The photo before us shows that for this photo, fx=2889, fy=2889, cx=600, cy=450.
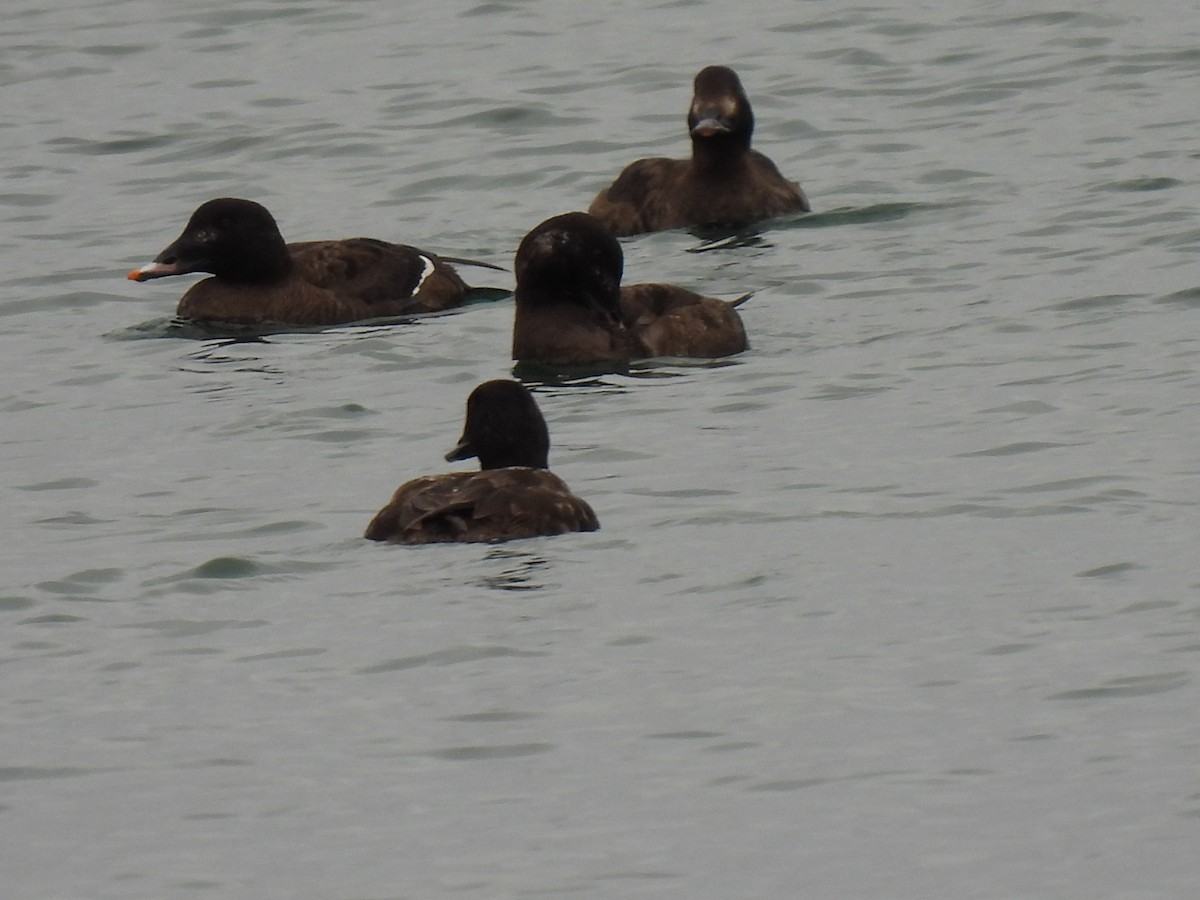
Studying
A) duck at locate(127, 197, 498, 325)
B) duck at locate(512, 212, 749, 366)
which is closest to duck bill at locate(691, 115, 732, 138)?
duck at locate(127, 197, 498, 325)

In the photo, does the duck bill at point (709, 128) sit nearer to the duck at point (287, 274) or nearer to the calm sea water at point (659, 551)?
the calm sea water at point (659, 551)

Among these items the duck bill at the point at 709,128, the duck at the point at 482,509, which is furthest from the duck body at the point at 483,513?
the duck bill at the point at 709,128

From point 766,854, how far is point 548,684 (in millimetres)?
1732

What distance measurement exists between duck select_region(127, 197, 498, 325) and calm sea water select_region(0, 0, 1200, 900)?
344 millimetres

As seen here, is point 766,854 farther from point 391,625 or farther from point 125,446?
point 125,446

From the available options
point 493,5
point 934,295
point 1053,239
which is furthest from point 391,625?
point 493,5

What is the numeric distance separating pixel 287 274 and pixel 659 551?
6.57 meters

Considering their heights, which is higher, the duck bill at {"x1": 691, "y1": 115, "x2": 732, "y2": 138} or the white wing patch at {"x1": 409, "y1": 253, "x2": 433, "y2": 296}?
the duck bill at {"x1": 691, "y1": 115, "x2": 732, "y2": 138}

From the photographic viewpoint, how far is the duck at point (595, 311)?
15.3 meters

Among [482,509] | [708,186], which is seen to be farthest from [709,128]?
[482,509]

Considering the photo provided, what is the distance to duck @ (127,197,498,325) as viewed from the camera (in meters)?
17.1

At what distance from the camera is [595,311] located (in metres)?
15.8

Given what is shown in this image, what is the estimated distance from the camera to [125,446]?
13930 mm

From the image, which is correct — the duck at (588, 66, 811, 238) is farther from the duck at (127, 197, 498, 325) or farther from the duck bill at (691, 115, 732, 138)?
the duck at (127, 197, 498, 325)
